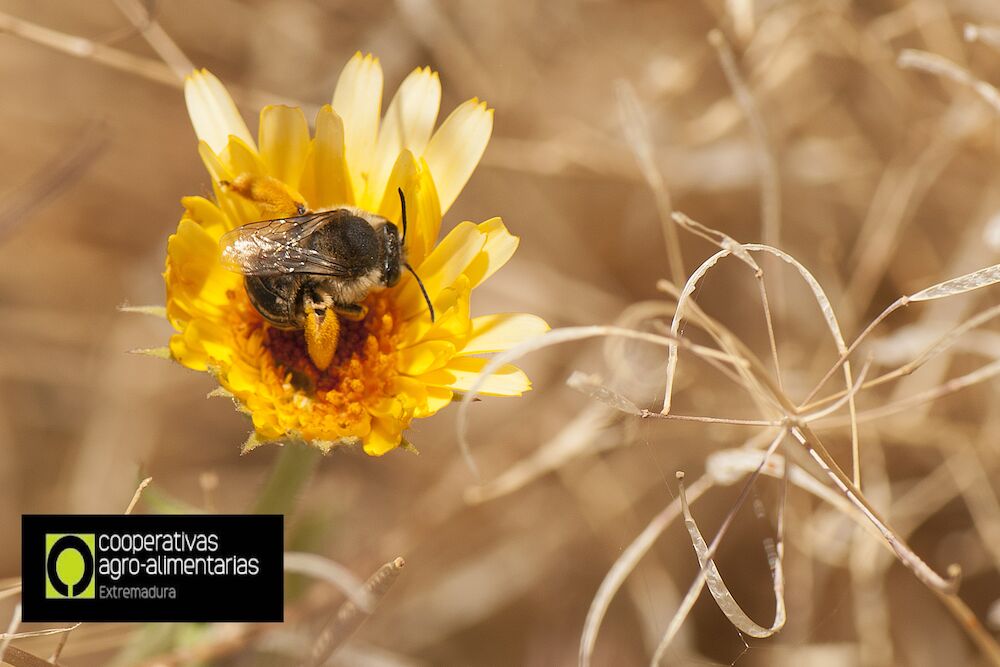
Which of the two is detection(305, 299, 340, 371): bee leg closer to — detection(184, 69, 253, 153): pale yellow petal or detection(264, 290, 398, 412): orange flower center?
detection(264, 290, 398, 412): orange flower center

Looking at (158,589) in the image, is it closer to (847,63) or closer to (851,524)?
(851,524)

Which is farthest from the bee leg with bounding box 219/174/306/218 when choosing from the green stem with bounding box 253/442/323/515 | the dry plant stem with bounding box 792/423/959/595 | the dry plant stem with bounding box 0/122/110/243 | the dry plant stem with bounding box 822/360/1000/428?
the dry plant stem with bounding box 822/360/1000/428

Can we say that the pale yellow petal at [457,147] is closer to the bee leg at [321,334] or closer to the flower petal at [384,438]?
the bee leg at [321,334]

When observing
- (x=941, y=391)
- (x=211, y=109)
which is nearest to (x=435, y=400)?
(x=211, y=109)

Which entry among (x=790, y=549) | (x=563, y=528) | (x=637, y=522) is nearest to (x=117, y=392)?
(x=563, y=528)

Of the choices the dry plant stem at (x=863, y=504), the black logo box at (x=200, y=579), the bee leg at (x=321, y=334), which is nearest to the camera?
the dry plant stem at (x=863, y=504)

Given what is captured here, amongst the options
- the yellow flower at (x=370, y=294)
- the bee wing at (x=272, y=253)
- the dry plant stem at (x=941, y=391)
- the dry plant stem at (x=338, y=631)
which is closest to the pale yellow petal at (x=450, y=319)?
the yellow flower at (x=370, y=294)

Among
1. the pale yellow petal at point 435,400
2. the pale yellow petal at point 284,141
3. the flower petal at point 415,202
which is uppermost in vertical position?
the pale yellow petal at point 284,141
